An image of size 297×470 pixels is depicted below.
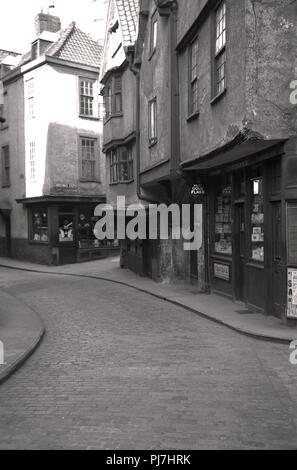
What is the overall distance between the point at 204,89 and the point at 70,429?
9597 mm

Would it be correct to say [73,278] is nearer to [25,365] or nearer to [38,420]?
[25,365]

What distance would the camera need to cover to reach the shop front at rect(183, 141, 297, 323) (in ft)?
32.2

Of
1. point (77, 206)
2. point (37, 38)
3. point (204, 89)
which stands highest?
point (37, 38)

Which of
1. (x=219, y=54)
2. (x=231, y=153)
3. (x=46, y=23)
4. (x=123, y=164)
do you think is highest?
(x=46, y=23)

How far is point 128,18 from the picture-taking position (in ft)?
70.2

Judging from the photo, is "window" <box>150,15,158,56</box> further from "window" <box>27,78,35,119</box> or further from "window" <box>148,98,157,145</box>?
"window" <box>27,78,35,119</box>

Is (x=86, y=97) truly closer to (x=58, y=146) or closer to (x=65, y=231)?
(x=58, y=146)

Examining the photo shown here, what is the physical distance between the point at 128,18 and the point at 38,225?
38.2 ft

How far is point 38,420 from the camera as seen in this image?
5.46 m

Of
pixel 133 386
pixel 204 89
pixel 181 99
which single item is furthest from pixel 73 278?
pixel 133 386

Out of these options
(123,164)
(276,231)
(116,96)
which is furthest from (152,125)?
(276,231)

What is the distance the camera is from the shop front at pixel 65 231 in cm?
2698

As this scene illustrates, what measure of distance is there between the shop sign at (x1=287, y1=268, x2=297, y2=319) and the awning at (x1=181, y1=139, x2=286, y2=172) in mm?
2291

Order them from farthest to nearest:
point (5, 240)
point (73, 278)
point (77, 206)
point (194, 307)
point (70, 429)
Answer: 1. point (5, 240)
2. point (77, 206)
3. point (73, 278)
4. point (194, 307)
5. point (70, 429)
